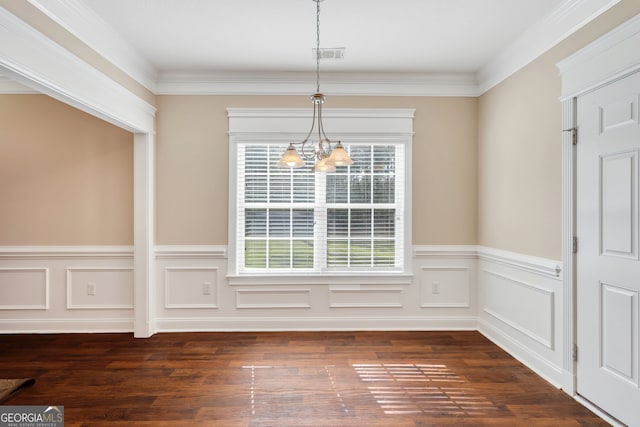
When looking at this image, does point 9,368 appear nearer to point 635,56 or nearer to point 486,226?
point 486,226

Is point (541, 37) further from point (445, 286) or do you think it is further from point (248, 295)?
point (248, 295)

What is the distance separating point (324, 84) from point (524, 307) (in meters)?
2.95

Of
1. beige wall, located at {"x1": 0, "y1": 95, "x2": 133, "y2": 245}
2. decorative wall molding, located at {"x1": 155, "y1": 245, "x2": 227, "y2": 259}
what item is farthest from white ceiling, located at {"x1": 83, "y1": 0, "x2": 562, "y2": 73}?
decorative wall molding, located at {"x1": 155, "y1": 245, "x2": 227, "y2": 259}

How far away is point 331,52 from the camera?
3463 millimetres

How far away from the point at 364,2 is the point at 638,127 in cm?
191

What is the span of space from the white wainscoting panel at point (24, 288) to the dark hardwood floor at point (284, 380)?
1.15 feet

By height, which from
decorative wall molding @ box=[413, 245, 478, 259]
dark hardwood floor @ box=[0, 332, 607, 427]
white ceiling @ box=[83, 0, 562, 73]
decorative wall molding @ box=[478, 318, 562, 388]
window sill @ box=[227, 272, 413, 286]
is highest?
white ceiling @ box=[83, 0, 562, 73]

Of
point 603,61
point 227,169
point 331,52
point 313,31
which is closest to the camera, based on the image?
point 603,61

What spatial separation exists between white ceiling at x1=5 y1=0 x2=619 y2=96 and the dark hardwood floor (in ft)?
8.61

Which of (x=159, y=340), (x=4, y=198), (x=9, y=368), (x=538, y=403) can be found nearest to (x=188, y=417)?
(x=159, y=340)

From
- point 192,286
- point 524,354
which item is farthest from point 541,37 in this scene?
Answer: point 192,286

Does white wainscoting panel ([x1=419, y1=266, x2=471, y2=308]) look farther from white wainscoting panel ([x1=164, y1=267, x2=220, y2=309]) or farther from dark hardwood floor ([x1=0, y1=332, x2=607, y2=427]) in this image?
white wainscoting panel ([x1=164, y1=267, x2=220, y2=309])

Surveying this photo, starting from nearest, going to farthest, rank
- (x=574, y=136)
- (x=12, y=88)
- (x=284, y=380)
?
(x=574, y=136)
(x=284, y=380)
(x=12, y=88)

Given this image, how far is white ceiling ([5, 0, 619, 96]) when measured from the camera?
276 cm
